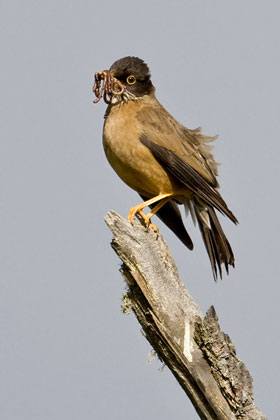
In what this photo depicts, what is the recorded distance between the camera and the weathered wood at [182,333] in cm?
528

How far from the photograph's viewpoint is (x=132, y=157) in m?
7.50

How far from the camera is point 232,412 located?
17.3 feet

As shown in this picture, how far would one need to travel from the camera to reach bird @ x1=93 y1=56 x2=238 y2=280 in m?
7.56

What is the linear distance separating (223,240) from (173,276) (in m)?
1.97

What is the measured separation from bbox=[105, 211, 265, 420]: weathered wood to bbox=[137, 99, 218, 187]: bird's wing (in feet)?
6.63

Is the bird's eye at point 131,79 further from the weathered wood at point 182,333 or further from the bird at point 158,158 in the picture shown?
the weathered wood at point 182,333

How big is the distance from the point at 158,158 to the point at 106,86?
1.16 meters

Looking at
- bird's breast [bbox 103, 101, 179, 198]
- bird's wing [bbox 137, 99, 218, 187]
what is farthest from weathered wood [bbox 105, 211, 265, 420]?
bird's wing [bbox 137, 99, 218, 187]

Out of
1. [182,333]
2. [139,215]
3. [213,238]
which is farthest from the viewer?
[213,238]

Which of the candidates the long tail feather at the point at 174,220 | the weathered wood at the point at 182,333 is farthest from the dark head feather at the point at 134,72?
the weathered wood at the point at 182,333

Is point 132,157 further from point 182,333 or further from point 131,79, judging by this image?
point 182,333

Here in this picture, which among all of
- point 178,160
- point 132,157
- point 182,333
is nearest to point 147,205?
point 132,157

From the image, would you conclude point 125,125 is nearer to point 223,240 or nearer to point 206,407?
point 223,240

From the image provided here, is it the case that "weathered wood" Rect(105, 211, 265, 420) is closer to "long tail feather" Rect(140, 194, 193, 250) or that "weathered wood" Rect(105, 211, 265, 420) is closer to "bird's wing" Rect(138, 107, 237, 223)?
"bird's wing" Rect(138, 107, 237, 223)
